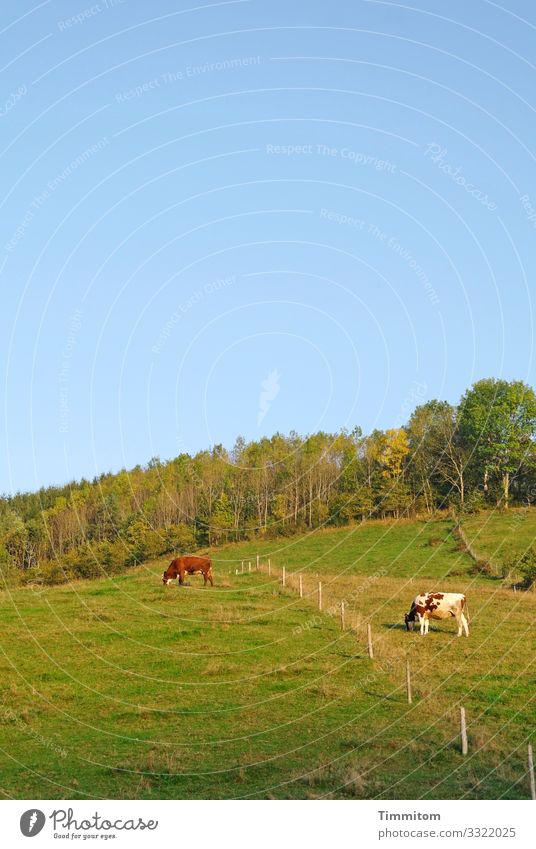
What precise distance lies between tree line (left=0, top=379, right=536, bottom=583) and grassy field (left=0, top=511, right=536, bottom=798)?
45098 millimetres

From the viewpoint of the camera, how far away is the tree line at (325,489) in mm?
89000

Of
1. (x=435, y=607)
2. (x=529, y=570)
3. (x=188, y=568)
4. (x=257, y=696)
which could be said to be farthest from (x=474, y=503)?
(x=257, y=696)

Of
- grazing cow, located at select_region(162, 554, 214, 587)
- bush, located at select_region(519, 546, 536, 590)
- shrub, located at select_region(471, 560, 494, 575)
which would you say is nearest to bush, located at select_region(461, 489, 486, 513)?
shrub, located at select_region(471, 560, 494, 575)

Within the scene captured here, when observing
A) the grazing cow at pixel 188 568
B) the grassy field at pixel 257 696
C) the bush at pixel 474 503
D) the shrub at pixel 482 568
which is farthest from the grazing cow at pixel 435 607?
the bush at pixel 474 503

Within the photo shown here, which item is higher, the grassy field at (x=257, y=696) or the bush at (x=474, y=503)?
the bush at (x=474, y=503)

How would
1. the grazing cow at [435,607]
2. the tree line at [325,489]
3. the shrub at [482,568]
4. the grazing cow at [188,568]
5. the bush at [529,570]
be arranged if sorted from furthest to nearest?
the tree line at [325,489] < the shrub at [482,568] < the grazing cow at [188,568] < the bush at [529,570] < the grazing cow at [435,607]

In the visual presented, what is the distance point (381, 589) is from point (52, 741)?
90.1ft

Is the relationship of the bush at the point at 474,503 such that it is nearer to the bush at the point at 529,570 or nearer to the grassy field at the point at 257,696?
the bush at the point at 529,570

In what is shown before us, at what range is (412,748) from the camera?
59.5ft

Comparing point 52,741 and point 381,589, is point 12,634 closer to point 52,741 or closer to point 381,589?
point 52,741

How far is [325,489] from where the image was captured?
362ft

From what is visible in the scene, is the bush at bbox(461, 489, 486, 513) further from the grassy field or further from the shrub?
the grassy field

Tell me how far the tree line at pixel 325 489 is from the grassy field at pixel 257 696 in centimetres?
4510
